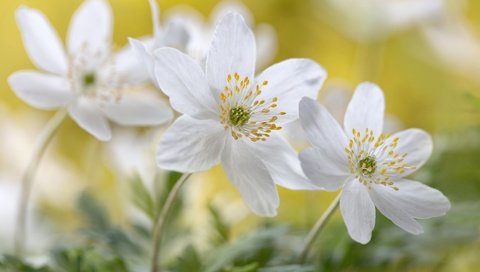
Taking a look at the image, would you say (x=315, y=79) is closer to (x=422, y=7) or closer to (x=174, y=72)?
(x=174, y=72)

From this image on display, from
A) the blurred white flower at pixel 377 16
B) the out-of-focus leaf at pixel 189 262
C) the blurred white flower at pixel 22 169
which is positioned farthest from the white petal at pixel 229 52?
the blurred white flower at pixel 377 16

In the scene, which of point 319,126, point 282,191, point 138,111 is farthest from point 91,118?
point 282,191

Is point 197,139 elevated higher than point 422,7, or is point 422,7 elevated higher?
point 197,139

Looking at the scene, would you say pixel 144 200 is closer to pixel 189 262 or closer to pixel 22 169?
pixel 189 262

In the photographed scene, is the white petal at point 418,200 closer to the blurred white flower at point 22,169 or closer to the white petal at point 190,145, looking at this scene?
the white petal at point 190,145

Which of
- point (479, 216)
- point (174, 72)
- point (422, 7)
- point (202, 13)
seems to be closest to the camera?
point (174, 72)

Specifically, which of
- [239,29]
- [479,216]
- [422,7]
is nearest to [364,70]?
[422,7]

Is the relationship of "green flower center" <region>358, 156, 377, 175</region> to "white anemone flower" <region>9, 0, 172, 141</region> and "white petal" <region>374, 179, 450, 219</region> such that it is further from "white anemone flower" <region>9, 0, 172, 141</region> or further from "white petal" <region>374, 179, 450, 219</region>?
"white anemone flower" <region>9, 0, 172, 141</region>
